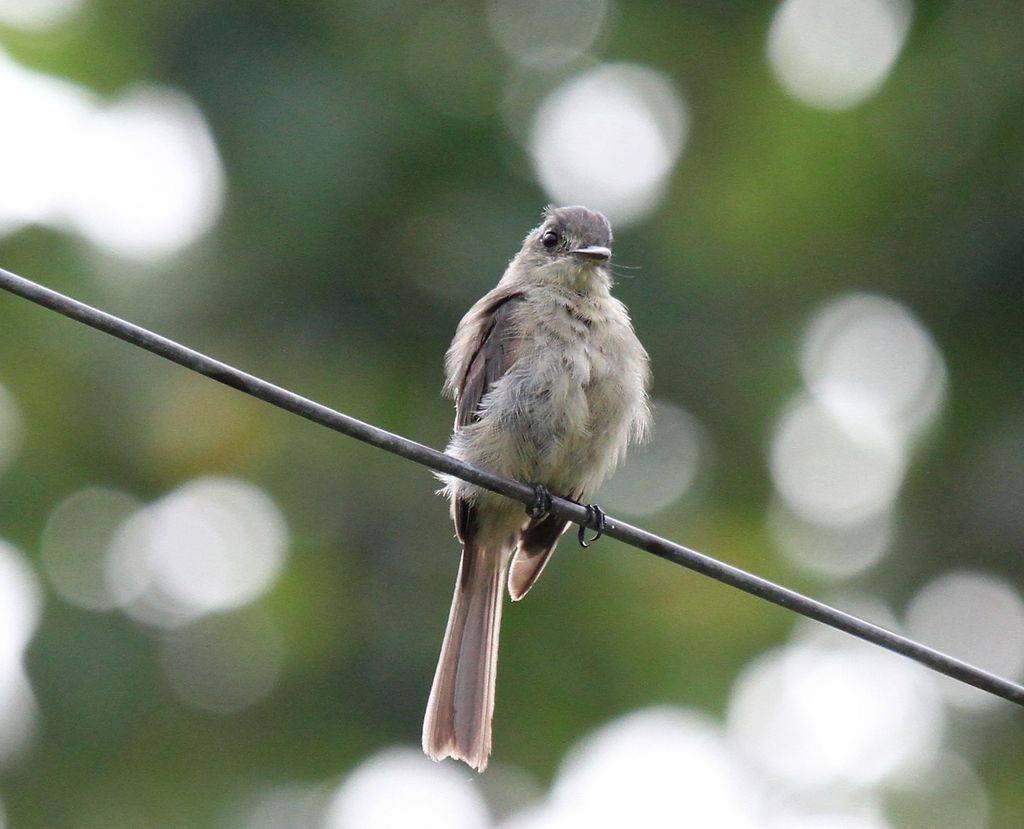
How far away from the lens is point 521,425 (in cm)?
605

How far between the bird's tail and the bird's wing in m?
0.18

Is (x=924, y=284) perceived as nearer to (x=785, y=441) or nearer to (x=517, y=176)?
(x=785, y=441)

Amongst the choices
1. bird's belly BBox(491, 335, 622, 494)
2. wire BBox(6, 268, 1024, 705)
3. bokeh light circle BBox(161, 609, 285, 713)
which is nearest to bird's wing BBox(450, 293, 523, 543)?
bird's belly BBox(491, 335, 622, 494)

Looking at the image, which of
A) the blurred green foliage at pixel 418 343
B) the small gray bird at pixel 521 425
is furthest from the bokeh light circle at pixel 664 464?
the small gray bird at pixel 521 425

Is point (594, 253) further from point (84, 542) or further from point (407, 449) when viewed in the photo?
point (84, 542)

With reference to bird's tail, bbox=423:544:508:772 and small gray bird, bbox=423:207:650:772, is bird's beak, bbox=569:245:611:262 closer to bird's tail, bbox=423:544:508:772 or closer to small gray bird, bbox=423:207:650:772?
small gray bird, bbox=423:207:650:772

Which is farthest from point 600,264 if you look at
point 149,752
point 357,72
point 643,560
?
point 149,752

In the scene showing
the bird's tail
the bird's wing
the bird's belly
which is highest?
the bird's wing

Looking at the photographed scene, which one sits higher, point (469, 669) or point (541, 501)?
point (541, 501)

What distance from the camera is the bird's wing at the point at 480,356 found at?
6.23 metres

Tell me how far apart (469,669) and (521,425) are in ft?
3.15

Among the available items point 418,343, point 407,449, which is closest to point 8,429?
point 418,343

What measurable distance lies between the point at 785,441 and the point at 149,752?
4529mm

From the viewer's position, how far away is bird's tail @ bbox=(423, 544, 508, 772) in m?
5.86
